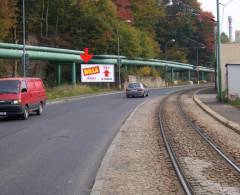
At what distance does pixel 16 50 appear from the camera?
5228 cm

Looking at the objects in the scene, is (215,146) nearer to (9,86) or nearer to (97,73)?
(9,86)

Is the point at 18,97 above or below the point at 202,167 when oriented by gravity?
above

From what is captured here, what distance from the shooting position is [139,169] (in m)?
11.0

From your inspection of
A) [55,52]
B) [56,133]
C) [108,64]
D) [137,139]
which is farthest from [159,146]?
[108,64]

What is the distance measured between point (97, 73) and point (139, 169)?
61341mm

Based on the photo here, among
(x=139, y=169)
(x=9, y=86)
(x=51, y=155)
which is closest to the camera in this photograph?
(x=139, y=169)

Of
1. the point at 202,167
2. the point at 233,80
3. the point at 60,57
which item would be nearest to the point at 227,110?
the point at 233,80

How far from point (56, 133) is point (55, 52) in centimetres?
4653

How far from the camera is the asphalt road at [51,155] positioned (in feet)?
30.9

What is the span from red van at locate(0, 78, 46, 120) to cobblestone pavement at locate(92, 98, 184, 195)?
7969mm

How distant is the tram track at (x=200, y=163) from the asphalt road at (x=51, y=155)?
1664mm

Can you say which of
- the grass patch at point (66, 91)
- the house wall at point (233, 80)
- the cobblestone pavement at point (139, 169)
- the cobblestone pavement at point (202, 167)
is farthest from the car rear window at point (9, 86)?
the grass patch at point (66, 91)

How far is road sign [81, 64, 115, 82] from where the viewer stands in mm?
70438

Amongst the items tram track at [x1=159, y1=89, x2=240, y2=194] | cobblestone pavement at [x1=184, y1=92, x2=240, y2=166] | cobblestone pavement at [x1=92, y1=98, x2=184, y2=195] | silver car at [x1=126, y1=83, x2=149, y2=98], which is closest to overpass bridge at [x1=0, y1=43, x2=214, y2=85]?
silver car at [x1=126, y1=83, x2=149, y2=98]
